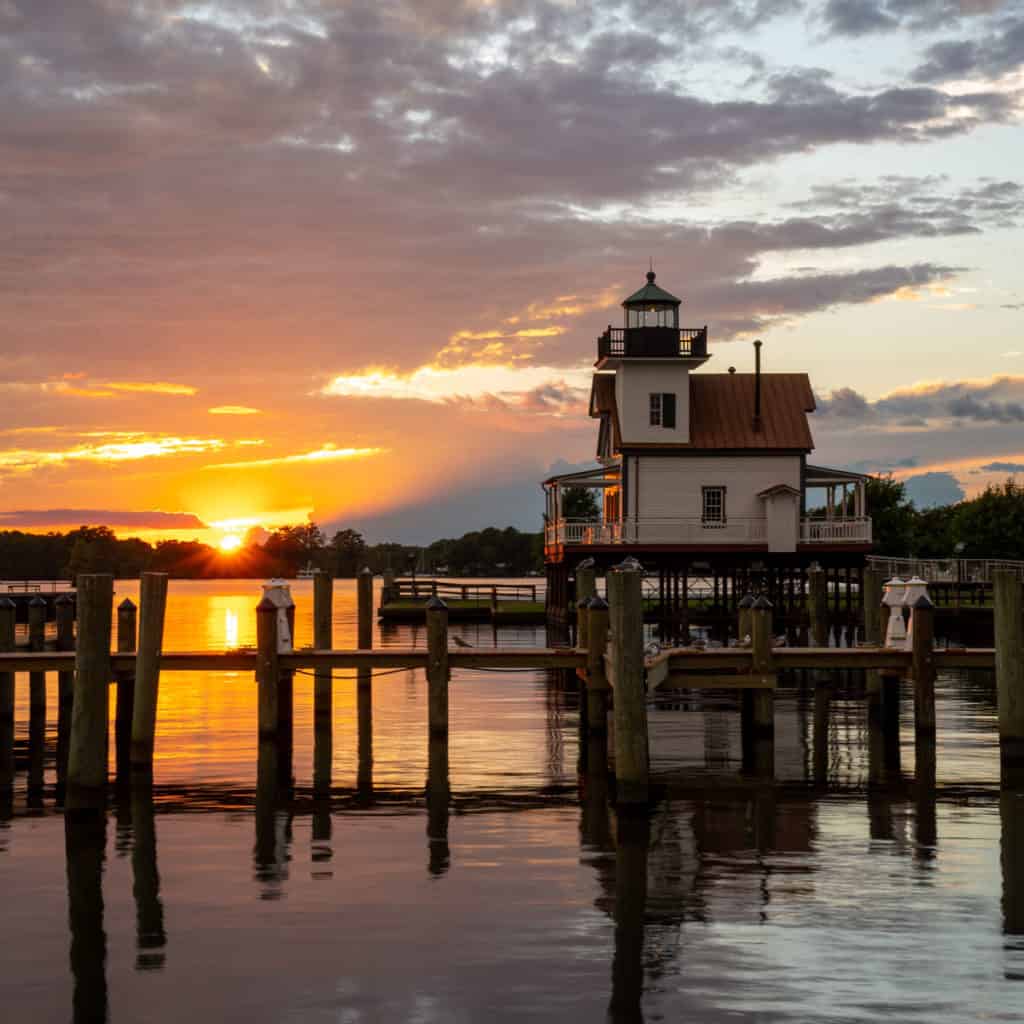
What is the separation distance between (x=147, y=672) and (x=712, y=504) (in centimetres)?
3666

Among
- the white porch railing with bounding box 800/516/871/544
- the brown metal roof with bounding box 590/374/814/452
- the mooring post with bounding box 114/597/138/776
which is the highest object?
the brown metal roof with bounding box 590/374/814/452

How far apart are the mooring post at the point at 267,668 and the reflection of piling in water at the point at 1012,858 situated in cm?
1094

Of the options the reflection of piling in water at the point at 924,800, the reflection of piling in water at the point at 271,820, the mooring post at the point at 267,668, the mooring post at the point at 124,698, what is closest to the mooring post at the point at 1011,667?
the reflection of piling in water at the point at 924,800

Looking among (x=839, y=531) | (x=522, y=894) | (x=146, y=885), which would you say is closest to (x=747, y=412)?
(x=839, y=531)

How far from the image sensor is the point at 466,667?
23.3m

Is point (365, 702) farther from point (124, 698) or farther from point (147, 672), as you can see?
point (147, 672)

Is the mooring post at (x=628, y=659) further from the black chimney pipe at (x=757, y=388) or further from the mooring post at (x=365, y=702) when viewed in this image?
the black chimney pipe at (x=757, y=388)

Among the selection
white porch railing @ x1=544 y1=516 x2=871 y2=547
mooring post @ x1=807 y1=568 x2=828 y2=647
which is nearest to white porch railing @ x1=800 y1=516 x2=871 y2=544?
white porch railing @ x1=544 y1=516 x2=871 y2=547

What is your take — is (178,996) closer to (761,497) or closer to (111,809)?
(111,809)

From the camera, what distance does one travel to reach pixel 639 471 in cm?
5578

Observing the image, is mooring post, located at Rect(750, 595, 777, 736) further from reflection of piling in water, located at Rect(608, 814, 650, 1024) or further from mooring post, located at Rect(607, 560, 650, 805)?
reflection of piling in water, located at Rect(608, 814, 650, 1024)

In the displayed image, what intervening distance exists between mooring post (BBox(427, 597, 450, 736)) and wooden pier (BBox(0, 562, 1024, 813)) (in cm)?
2

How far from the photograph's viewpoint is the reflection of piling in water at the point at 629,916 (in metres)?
11.7

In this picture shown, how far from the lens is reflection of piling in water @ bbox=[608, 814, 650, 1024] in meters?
11.7
